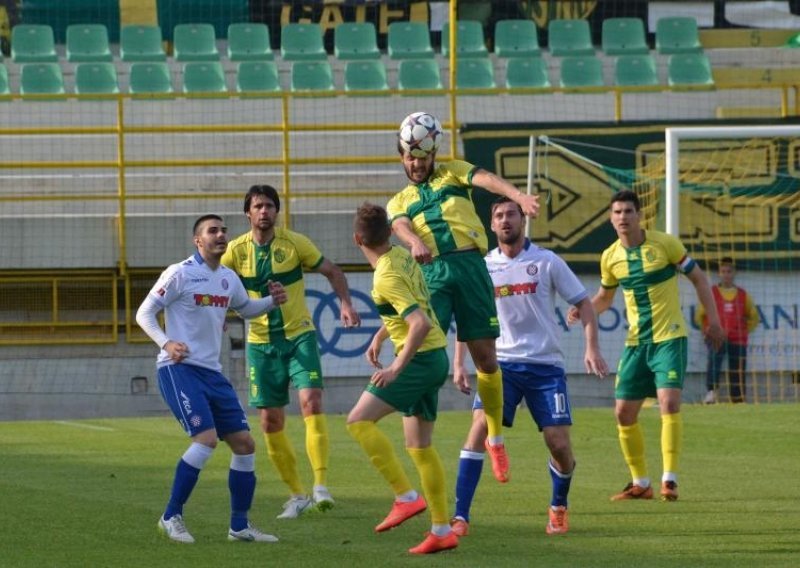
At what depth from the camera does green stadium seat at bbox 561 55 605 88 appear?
24.8 metres

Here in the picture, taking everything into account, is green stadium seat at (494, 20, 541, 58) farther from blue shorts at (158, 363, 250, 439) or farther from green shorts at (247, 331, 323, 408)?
blue shorts at (158, 363, 250, 439)

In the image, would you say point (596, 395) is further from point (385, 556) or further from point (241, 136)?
point (385, 556)

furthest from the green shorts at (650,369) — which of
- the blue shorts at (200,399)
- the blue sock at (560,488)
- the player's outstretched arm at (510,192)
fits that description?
the blue shorts at (200,399)

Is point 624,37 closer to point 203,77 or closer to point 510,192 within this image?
point 203,77

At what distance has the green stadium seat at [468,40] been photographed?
25.5 meters

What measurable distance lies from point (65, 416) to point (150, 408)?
1.10 m

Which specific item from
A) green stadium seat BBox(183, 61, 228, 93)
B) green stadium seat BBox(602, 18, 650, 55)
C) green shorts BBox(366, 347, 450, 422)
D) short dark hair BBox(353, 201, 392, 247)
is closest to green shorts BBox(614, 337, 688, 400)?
green shorts BBox(366, 347, 450, 422)

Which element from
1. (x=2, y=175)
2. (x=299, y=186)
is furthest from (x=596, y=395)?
(x=2, y=175)

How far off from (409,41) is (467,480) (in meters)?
17.7

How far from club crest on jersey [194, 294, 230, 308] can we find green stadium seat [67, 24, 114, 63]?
16838 millimetres

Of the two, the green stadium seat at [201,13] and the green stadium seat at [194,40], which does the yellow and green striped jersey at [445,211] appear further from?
the green stadium seat at [201,13]

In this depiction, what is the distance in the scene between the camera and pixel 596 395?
20406mm

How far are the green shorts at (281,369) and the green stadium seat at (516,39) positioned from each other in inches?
649

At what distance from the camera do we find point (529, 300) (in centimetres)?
936
